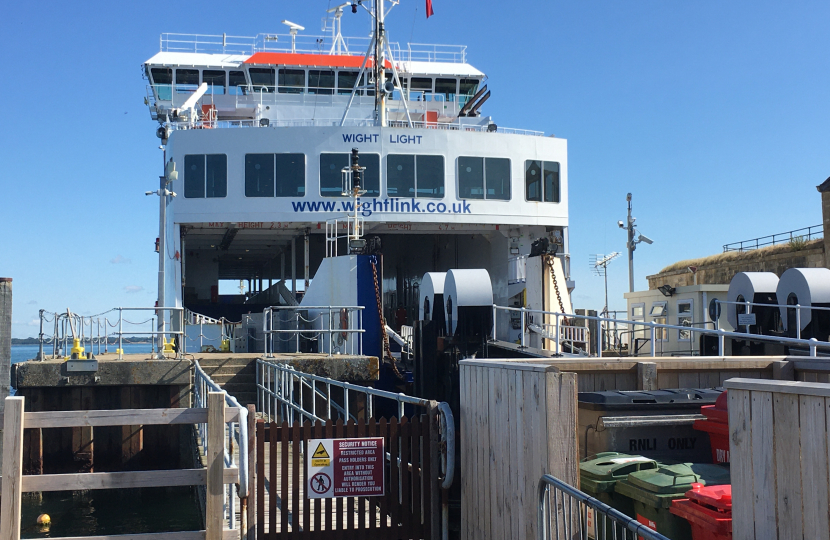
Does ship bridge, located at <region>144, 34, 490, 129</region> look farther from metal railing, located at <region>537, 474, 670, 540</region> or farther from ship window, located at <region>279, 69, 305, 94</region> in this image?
metal railing, located at <region>537, 474, 670, 540</region>

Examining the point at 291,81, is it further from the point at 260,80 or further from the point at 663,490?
the point at 663,490

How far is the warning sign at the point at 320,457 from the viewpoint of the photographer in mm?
6009

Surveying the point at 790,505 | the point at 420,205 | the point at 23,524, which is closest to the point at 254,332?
the point at 420,205

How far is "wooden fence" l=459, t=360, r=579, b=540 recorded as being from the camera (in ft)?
15.8

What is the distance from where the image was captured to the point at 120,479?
566cm

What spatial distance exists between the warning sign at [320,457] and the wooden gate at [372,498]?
0.08m

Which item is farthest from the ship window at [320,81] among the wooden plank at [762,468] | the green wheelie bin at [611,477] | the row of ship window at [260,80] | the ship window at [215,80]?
the wooden plank at [762,468]

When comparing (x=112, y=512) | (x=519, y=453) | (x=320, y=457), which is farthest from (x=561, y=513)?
(x=112, y=512)

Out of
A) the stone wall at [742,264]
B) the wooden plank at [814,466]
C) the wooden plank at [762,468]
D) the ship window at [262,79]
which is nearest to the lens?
the wooden plank at [814,466]

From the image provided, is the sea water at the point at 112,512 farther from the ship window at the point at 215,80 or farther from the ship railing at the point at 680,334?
the ship window at the point at 215,80

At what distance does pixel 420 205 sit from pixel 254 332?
20.0 ft

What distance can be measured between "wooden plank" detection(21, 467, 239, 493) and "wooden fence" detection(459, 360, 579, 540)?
187 cm

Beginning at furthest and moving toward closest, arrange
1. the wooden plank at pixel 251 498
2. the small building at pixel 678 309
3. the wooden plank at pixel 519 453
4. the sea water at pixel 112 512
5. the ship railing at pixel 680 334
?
the small building at pixel 678 309
the sea water at pixel 112 512
the ship railing at pixel 680 334
the wooden plank at pixel 251 498
the wooden plank at pixel 519 453

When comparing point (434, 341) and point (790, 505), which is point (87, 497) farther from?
point (790, 505)
